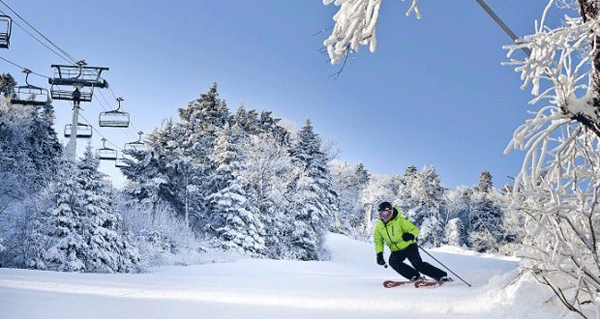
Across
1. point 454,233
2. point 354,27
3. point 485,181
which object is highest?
point 485,181

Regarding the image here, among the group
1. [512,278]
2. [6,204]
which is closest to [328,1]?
[512,278]

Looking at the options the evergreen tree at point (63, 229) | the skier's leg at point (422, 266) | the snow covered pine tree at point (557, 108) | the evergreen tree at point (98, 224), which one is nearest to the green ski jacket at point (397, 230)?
the skier's leg at point (422, 266)

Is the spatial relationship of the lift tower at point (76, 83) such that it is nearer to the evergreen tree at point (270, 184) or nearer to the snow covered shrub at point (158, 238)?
the snow covered shrub at point (158, 238)

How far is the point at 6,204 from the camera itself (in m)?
17.8

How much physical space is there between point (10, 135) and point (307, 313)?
125 feet

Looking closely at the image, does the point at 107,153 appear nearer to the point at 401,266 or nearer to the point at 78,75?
the point at 78,75

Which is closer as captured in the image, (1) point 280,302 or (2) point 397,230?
(1) point 280,302

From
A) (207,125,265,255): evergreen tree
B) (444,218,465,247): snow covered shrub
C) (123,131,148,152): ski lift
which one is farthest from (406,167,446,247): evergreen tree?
(123,131,148,152): ski lift

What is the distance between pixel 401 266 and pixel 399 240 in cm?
40

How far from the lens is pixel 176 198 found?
109 ft

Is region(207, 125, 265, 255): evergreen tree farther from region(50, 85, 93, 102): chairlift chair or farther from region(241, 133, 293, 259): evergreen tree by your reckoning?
region(50, 85, 93, 102): chairlift chair

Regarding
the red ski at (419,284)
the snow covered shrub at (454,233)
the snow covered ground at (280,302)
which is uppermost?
the snow covered ground at (280,302)

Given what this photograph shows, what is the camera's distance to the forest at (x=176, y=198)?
14266 mm

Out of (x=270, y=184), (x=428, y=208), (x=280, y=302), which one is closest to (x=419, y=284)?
(x=280, y=302)
